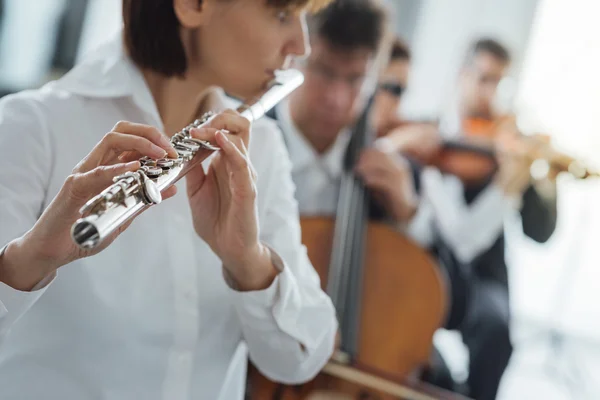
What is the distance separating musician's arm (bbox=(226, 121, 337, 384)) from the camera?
0.80 m

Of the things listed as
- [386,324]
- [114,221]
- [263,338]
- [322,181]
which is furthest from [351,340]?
[114,221]

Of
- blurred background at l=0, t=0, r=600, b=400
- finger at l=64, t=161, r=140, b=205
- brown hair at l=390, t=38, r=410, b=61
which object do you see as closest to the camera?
finger at l=64, t=161, r=140, b=205

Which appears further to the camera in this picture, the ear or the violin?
the violin

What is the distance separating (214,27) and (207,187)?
0.20 meters

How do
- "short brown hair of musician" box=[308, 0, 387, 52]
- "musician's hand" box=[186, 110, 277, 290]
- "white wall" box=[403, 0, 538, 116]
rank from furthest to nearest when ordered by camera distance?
"white wall" box=[403, 0, 538, 116] < "short brown hair of musician" box=[308, 0, 387, 52] < "musician's hand" box=[186, 110, 277, 290]

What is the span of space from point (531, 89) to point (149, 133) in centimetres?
230

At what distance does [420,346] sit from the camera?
1.65 metres

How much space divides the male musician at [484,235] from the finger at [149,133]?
1.51m

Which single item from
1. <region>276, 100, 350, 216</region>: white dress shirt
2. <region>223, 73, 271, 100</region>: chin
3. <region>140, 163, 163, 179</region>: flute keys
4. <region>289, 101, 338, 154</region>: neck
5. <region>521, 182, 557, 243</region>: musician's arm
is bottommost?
<region>521, 182, 557, 243</region>: musician's arm

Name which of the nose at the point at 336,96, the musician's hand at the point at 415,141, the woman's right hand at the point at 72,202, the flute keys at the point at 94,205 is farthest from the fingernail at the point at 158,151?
the musician's hand at the point at 415,141

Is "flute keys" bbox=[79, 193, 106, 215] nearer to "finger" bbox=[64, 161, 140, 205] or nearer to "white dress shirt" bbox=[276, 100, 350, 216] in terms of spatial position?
"finger" bbox=[64, 161, 140, 205]

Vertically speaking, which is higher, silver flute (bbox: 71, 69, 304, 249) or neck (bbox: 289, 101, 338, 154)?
silver flute (bbox: 71, 69, 304, 249)

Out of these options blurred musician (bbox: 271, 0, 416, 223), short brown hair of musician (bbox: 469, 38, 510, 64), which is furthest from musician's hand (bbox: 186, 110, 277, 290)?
short brown hair of musician (bbox: 469, 38, 510, 64)

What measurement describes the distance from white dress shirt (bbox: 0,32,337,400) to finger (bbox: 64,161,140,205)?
150mm
